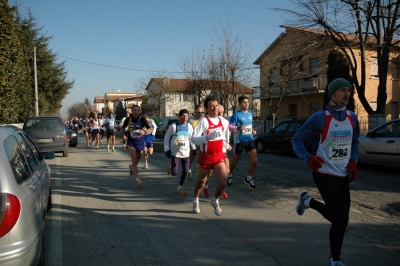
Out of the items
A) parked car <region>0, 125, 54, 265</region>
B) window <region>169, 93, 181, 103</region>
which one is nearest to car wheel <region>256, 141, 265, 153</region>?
parked car <region>0, 125, 54, 265</region>

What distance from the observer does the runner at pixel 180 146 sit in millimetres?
6922

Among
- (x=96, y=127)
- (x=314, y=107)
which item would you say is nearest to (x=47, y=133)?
(x=96, y=127)

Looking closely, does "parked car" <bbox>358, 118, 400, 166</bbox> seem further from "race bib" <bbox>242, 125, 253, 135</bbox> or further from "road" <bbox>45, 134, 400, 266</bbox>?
"race bib" <bbox>242, 125, 253, 135</bbox>

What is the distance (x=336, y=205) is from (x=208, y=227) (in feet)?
6.64

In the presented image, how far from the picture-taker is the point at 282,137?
14.7m

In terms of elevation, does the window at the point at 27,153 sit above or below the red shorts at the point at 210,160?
above

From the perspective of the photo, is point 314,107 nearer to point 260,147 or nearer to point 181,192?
point 260,147

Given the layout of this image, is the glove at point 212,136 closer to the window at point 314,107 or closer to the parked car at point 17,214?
the parked car at point 17,214

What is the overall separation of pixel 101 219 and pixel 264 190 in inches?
134

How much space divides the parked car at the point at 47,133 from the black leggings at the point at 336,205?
486 inches

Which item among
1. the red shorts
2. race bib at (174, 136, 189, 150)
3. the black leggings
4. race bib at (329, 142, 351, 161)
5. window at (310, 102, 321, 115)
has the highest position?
window at (310, 102, 321, 115)

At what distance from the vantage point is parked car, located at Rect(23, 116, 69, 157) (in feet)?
44.2

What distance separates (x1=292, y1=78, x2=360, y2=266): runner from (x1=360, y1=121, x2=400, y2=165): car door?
6414 mm

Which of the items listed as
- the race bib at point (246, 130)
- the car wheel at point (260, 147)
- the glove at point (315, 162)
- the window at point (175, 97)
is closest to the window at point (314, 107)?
the car wheel at point (260, 147)
